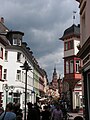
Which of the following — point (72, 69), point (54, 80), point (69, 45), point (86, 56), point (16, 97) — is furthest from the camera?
point (54, 80)

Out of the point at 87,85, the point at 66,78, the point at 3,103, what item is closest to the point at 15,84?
the point at 3,103

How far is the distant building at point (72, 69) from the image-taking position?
1874 inches

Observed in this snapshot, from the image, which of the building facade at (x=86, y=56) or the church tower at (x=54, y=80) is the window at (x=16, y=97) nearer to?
the building facade at (x=86, y=56)

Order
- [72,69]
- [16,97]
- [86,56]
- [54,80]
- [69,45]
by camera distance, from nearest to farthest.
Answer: [86,56], [72,69], [69,45], [16,97], [54,80]

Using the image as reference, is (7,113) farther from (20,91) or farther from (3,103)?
(20,91)

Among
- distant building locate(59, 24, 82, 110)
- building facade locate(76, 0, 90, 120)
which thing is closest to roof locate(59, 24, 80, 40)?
distant building locate(59, 24, 82, 110)

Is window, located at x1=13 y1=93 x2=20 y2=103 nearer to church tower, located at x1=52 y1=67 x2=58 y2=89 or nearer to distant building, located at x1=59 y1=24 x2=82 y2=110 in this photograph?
distant building, located at x1=59 y1=24 x2=82 y2=110

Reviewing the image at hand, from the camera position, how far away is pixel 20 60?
5453 centimetres

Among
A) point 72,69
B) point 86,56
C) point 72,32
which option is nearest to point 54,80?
point 72,69

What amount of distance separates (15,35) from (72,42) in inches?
473

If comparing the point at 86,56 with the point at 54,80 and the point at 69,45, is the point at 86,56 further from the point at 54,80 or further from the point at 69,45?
the point at 54,80

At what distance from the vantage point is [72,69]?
48188 millimetres

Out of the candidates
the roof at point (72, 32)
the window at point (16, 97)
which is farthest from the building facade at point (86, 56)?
the window at point (16, 97)

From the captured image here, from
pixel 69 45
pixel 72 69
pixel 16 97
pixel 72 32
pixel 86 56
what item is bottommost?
pixel 16 97
